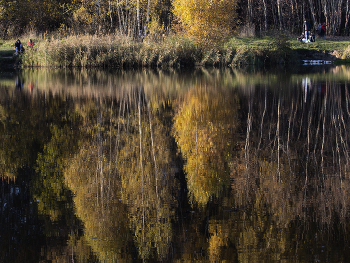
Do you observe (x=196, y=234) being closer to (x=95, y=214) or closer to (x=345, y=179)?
(x=95, y=214)

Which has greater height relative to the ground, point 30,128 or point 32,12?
point 32,12

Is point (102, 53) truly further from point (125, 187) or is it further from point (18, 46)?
point (125, 187)

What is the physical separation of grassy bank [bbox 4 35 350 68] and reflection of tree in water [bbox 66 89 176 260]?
20.5m

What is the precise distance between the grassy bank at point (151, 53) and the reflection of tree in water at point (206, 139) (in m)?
16.5

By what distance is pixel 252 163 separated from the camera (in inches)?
272

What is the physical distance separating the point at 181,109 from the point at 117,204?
7.17 m

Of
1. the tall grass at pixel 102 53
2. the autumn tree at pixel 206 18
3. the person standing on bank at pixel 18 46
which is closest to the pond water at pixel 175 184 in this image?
the tall grass at pixel 102 53

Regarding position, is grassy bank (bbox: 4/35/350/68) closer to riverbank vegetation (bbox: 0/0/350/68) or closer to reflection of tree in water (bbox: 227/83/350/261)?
riverbank vegetation (bbox: 0/0/350/68)

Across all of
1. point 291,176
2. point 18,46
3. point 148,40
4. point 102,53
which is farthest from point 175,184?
point 18,46

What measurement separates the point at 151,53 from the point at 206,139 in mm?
22509

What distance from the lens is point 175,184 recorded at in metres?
5.91

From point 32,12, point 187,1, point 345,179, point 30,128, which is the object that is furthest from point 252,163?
point 32,12

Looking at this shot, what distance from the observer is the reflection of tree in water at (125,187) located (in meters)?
4.28

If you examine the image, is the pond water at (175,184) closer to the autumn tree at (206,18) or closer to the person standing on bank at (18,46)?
the person standing on bank at (18,46)
